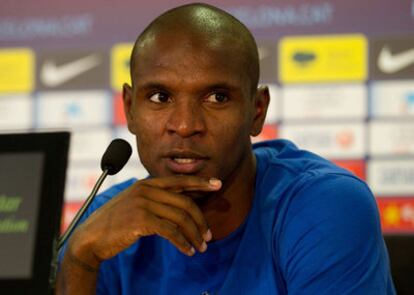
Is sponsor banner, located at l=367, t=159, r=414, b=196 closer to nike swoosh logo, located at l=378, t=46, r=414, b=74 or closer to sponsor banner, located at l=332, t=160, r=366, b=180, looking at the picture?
sponsor banner, located at l=332, t=160, r=366, b=180

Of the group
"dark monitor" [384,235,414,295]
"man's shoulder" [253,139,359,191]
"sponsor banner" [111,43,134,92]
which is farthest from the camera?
"sponsor banner" [111,43,134,92]

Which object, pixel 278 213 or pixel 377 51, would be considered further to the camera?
pixel 377 51

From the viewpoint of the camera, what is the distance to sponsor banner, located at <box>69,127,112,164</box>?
3539 mm

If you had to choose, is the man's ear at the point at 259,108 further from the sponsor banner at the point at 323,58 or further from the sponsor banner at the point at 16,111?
the sponsor banner at the point at 16,111

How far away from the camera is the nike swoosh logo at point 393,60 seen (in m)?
3.30

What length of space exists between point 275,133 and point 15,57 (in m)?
1.23

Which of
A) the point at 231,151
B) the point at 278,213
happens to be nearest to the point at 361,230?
the point at 278,213

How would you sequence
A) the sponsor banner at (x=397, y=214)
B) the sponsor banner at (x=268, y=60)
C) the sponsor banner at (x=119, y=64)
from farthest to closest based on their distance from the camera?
the sponsor banner at (x=119, y=64) → the sponsor banner at (x=268, y=60) → the sponsor banner at (x=397, y=214)

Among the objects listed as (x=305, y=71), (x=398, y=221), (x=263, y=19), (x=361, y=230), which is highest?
(x=263, y=19)

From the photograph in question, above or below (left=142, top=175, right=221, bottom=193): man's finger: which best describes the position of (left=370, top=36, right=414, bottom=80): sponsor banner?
above

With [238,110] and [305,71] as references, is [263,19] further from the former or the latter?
[238,110]

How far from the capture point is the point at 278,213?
168 centimetres

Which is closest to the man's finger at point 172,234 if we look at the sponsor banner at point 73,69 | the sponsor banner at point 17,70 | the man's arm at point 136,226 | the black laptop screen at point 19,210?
the man's arm at point 136,226

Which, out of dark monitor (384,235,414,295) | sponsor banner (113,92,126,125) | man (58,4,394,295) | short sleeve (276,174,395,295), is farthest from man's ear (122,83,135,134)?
sponsor banner (113,92,126,125)
